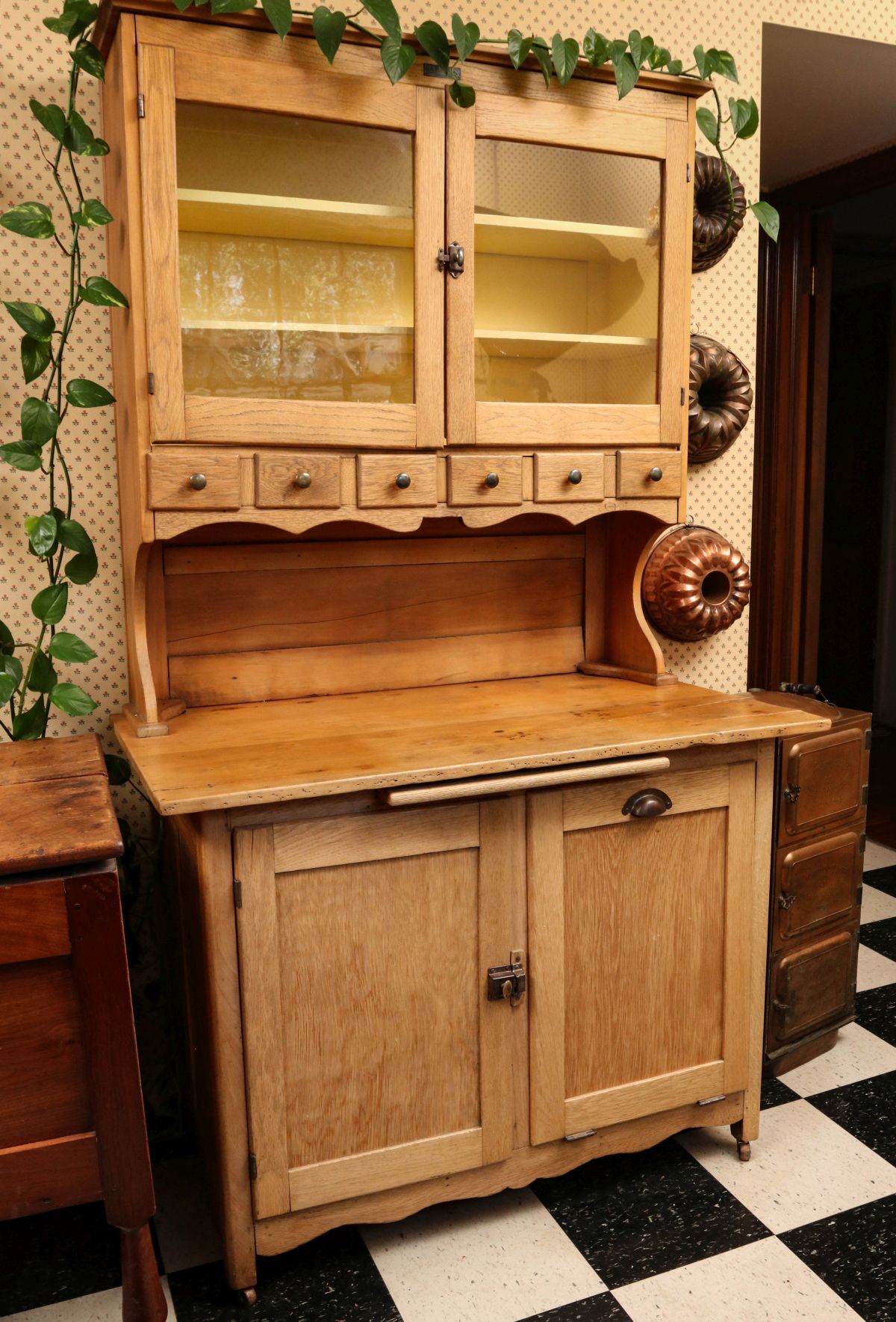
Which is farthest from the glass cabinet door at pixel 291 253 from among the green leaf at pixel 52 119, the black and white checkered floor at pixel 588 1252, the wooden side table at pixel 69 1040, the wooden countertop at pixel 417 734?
the black and white checkered floor at pixel 588 1252

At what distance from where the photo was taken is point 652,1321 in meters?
1.70

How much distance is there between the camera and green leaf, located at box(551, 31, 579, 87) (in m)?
1.88

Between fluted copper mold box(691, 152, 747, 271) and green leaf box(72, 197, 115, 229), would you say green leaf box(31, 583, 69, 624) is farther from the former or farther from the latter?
fluted copper mold box(691, 152, 747, 271)

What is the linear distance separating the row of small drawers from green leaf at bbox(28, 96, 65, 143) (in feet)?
1.97

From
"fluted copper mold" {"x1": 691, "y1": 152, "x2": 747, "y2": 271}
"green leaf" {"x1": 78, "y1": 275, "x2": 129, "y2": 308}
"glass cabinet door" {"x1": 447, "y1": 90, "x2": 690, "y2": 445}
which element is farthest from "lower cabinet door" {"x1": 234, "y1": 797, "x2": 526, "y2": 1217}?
"fluted copper mold" {"x1": 691, "y1": 152, "x2": 747, "y2": 271}

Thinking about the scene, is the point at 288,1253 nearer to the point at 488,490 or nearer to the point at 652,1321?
the point at 652,1321

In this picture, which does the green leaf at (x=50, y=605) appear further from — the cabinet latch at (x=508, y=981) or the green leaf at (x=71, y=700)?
the cabinet latch at (x=508, y=981)

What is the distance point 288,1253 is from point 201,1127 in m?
0.28

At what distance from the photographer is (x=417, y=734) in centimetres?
187

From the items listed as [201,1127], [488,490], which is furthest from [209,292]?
[201,1127]

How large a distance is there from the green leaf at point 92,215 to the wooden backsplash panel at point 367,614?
609 millimetres

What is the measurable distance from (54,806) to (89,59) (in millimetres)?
1255

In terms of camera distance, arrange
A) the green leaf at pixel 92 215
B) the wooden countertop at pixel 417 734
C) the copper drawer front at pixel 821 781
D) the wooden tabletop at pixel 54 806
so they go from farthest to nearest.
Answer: the copper drawer front at pixel 821 781
the green leaf at pixel 92 215
the wooden countertop at pixel 417 734
the wooden tabletop at pixel 54 806

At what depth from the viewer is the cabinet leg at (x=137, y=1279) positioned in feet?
4.80
